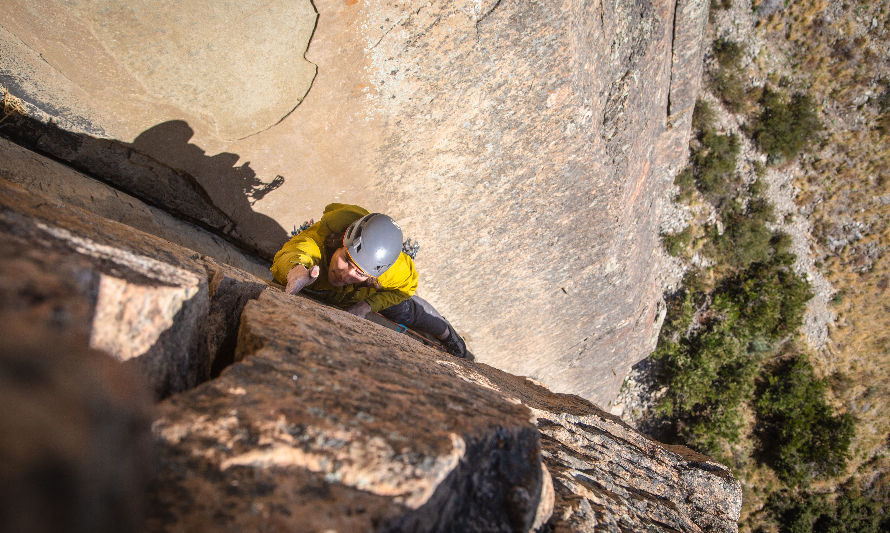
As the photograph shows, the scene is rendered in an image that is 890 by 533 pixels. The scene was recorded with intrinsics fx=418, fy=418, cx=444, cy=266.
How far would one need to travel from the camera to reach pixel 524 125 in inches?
124

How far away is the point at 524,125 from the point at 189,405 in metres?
2.82

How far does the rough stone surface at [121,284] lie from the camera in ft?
3.44

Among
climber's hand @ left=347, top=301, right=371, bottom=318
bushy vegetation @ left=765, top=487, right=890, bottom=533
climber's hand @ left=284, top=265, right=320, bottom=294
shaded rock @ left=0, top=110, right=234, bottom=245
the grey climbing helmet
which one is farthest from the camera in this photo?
bushy vegetation @ left=765, top=487, right=890, bottom=533

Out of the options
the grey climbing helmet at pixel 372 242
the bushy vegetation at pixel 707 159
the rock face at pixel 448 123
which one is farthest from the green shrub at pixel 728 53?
the grey climbing helmet at pixel 372 242

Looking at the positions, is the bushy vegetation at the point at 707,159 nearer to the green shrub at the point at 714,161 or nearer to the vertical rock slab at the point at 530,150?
the green shrub at the point at 714,161

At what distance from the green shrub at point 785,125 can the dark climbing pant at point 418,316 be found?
5.37 meters

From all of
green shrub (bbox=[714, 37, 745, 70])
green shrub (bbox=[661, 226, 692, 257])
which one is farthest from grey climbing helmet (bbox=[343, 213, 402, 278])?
green shrub (bbox=[714, 37, 745, 70])

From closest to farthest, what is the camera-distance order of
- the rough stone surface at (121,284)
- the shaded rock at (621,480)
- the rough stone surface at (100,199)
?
the rough stone surface at (121,284) → the shaded rock at (621,480) → the rough stone surface at (100,199)

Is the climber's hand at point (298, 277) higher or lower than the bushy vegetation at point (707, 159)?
lower

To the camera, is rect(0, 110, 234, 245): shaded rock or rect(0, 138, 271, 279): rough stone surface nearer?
rect(0, 138, 271, 279): rough stone surface

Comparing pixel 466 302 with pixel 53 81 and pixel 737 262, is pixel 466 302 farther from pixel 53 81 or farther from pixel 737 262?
pixel 737 262

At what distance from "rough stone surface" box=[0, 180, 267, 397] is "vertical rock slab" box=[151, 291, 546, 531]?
0.16m

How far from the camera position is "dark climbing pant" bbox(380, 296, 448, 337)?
378 centimetres

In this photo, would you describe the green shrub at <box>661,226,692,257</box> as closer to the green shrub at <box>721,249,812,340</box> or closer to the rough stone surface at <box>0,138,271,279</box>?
the green shrub at <box>721,249,812,340</box>
